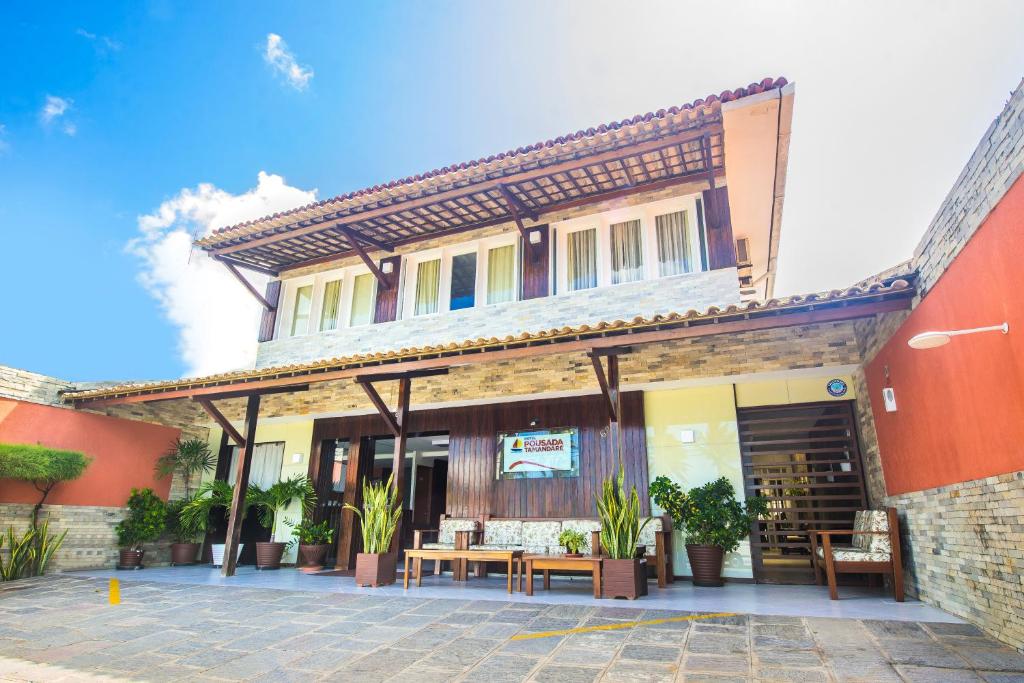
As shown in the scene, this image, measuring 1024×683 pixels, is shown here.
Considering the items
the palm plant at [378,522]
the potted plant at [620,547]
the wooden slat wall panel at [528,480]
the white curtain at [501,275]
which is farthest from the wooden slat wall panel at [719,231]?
the palm plant at [378,522]

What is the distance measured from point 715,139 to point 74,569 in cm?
1115

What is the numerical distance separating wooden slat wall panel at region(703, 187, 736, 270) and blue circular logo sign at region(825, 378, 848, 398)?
6.41 ft

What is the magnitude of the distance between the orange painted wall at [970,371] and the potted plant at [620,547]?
2574 mm

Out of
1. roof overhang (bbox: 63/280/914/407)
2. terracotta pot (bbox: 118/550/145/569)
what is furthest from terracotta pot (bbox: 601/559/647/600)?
terracotta pot (bbox: 118/550/145/569)

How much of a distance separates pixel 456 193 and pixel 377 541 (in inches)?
190

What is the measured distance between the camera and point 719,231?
7977 millimetres

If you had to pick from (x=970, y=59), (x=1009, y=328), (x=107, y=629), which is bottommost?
(x=107, y=629)

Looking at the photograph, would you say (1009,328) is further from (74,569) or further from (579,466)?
(74,569)

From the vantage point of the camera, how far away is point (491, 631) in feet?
14.6

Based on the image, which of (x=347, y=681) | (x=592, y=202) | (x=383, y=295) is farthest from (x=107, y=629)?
(x=592, y=202)

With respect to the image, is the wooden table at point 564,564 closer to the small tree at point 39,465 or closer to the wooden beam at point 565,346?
the wooden beam at point 565,346

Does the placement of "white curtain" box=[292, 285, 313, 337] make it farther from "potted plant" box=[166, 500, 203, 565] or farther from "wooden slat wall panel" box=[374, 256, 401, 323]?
"potted plant" box=[166, 500, 203, 565]

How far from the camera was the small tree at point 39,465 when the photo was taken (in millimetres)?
7961

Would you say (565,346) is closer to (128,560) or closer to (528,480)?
(528,480)
